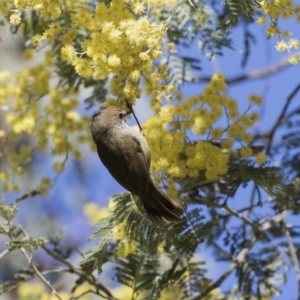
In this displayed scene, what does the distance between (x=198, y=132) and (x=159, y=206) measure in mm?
250

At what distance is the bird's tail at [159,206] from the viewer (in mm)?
2467

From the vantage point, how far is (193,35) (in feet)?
9.88

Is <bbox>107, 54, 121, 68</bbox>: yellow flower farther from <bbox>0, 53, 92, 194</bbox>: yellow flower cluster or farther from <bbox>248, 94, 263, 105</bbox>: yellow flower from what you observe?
<bbox>0, 53, 92, 194</bbox>: yellow flower cluster

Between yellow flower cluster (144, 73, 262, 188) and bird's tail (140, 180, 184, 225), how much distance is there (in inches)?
1.6

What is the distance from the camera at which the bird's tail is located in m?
2.47

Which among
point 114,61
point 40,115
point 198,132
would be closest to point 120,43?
point 114,61

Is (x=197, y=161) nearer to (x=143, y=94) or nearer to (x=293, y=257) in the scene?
(x=143, y=94)

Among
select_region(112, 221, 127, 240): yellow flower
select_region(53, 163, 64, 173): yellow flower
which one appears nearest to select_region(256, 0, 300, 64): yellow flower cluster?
select_region(112, 221, 127, 240): yellow flower

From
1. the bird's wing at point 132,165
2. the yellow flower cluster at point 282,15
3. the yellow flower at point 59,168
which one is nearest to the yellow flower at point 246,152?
the bird's wing at point 132,165

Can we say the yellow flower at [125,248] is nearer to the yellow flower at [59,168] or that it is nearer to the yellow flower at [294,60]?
the yellow flower at [59,168]

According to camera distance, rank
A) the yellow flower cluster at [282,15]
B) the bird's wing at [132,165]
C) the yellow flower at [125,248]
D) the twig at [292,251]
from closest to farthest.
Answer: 1. the yellow flower cluster at [282,15]
2. the bird's wing at [132,165]
3. the yellow flower at [125,248]
4. the twig at [292,251]

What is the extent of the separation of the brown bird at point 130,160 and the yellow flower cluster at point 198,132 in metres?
0.04

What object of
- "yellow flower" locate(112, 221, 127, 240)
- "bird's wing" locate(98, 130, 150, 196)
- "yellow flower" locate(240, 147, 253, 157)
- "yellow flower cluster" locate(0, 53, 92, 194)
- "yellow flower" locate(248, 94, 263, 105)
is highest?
"yellow flower cluster" locate(0, 53, 92, 194)

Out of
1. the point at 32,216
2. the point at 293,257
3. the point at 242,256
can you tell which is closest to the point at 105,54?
the point at 242,256
